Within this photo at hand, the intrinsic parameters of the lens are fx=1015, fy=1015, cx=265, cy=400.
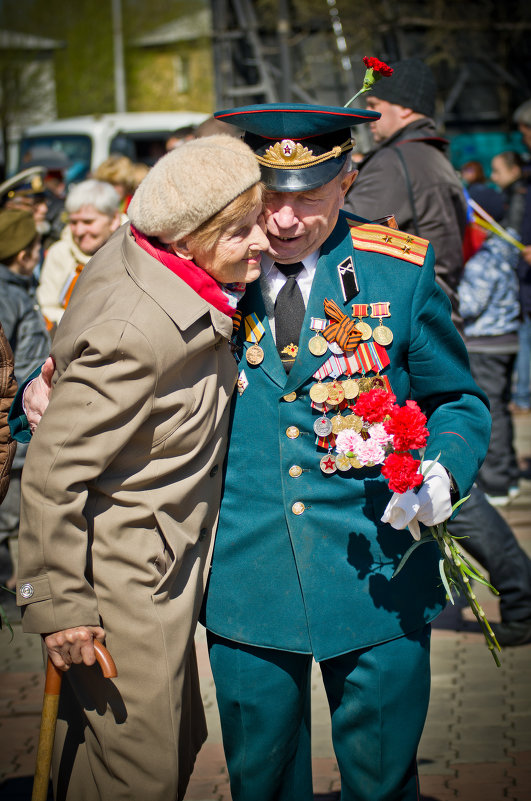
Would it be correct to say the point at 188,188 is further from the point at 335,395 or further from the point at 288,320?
the point at 335,395

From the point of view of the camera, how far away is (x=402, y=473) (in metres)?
2.26

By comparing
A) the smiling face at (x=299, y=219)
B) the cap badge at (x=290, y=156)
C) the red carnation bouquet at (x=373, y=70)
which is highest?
the red carnation bouquet at (x=373, y=70)

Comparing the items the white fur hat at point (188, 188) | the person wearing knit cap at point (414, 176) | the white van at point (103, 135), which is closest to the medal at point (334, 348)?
the white fur hat at point (188, 188)

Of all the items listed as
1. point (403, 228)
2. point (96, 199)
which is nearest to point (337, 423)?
point (403, 228)

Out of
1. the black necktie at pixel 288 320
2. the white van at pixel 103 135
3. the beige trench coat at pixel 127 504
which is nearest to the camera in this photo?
the beige trench coat at pixel 127 504

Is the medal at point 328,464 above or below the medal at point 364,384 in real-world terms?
below

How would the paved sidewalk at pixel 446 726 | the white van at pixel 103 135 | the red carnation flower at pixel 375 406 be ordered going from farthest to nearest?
the white van at pixel 103 135
the paved sidewalk at pixel 446 726
the red carnation flower at pixel 375 406

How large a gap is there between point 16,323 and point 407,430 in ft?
11.3

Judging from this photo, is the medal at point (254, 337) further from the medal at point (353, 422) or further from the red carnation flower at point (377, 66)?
the red carnation flower at point (377, 66)

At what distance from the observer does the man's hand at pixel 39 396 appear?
2609mm

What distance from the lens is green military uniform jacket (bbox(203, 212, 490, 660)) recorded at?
2.51 m

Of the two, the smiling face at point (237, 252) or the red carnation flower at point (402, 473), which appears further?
the smiling face at point (237, 252)

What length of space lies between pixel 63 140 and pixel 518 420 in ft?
23.8

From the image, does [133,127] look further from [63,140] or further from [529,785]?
[529,785]
